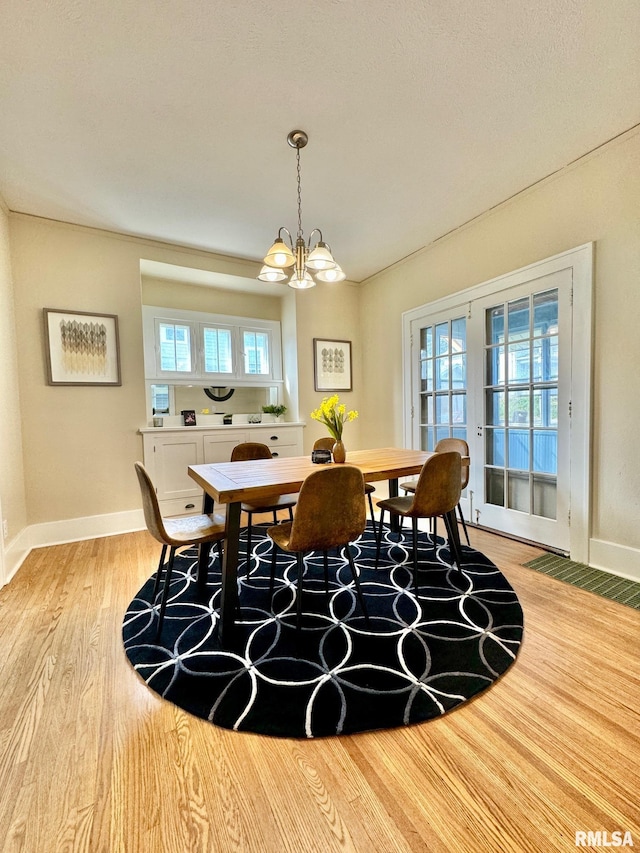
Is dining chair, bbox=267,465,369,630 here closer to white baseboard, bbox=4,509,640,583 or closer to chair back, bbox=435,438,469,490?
chair back, bbox=435,438,469,490

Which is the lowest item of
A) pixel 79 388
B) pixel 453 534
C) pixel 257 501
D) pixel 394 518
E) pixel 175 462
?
pixel 394 518

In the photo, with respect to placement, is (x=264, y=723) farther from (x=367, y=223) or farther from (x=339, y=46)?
(x=367, y=223)

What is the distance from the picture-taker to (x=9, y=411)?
2.76m

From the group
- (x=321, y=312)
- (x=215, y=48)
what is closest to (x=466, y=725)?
(x=215, y=48)

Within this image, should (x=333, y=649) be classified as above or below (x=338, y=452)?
below

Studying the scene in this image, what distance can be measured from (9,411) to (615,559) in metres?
4.50

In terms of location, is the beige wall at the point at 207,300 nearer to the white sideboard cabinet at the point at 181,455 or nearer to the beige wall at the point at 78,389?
the beige wall at the point at 78,389

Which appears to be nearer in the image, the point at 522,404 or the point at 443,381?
the point at 522,404

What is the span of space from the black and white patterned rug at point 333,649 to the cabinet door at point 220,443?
152 centimetres

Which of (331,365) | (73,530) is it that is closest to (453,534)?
(331,365)

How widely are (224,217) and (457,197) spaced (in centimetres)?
194

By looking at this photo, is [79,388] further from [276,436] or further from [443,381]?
[443,381]

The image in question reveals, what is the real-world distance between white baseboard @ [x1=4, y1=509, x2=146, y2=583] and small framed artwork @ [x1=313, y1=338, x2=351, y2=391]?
2.51 metres

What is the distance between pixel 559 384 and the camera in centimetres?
263
